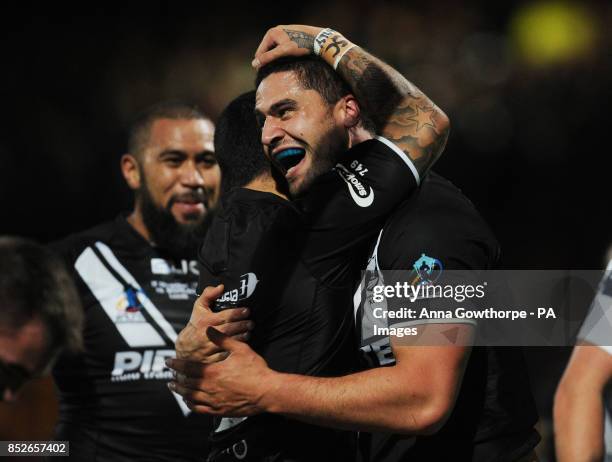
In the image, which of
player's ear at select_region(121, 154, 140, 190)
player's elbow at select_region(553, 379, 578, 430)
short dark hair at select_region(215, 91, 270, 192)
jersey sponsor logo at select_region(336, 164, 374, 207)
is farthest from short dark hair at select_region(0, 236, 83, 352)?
player's ear at select_region(121, 154, 140, 190)

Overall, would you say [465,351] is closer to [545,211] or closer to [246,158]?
[246,158]

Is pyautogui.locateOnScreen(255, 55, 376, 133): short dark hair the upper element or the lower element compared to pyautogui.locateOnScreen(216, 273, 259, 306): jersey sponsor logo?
upper

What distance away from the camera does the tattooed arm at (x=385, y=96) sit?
2471 mm

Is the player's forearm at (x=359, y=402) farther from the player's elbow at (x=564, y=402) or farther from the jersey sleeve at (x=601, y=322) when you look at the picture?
the jersey sleeve at (x=601, y=322)

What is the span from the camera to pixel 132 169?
450cm

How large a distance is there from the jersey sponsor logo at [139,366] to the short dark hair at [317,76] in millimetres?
1762

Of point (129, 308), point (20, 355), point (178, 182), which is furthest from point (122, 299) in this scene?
point (20, 355)

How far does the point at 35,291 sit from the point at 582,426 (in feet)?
4.88

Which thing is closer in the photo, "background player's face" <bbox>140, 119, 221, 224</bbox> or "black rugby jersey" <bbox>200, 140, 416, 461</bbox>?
"black rugby jersey" <bbox>200, 140, 416, 461</bbox>

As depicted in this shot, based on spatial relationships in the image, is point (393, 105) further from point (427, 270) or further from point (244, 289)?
point (244, 289)

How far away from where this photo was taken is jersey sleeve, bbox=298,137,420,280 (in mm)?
2334

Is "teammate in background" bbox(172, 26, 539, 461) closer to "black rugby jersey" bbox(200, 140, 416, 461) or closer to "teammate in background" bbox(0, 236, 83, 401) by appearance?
"black rugby jersey" bbox(200, 140, 416, 461)

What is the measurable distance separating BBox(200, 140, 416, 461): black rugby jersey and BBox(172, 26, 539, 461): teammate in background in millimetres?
89

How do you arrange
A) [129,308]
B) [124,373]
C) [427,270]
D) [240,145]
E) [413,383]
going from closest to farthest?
[413,383] < [427,270] < [240,145] < [124,373] < [129,308]
